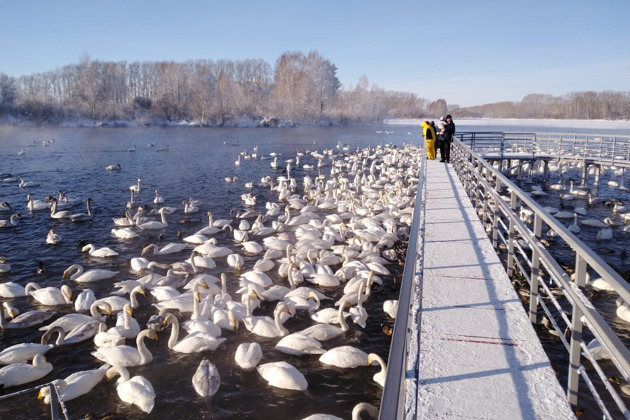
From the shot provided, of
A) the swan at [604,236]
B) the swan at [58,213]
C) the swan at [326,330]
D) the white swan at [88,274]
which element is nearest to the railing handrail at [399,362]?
the swan at [326,330]

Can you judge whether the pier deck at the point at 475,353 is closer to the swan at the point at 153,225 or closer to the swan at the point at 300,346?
the swan at the point at 300,346

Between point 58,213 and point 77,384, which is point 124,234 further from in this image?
point 77,384

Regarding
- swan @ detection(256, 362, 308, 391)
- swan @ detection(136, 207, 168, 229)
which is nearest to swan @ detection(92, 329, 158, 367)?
swan @ detection(256, 362, 308, 391)

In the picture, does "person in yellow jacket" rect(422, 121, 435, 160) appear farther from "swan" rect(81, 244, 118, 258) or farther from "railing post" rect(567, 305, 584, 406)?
"railing post" rect(567, 305, 584, 406)

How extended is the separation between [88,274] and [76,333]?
2945 millimetres

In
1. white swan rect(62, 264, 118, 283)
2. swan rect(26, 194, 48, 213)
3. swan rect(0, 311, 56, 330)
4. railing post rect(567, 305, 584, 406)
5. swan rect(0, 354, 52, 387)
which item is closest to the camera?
railing post rect(567, 305, 584, 406)

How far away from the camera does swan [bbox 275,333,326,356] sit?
6.99 meters

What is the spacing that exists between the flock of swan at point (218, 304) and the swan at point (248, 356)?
0.05 ft

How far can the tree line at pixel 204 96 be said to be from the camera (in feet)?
269

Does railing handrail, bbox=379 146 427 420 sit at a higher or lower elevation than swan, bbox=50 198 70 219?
higher

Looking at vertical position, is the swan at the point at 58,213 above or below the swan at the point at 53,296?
above

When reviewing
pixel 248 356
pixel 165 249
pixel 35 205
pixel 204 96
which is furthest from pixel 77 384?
pixel 204 96

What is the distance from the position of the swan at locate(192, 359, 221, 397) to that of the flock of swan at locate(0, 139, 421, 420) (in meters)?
0.01

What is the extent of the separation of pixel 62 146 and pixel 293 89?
53.6m
